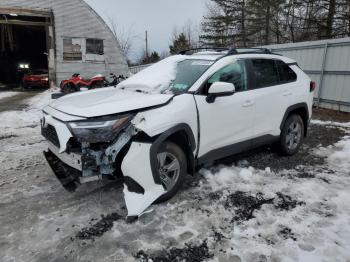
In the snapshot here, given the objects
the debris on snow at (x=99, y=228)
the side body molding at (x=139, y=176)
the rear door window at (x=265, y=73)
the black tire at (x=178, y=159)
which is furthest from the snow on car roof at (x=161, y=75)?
the debris on snow at (x=99, y=228)

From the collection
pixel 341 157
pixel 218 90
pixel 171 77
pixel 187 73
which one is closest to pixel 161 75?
pixel 171 77

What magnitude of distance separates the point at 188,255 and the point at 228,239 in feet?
1.52

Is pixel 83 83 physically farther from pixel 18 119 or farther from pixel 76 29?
pixel 76 29

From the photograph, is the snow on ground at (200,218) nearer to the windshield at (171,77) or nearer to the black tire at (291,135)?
the black tire at (291,135)

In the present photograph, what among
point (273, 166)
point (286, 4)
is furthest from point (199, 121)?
point (286, 4)

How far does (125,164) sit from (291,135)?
353 cm

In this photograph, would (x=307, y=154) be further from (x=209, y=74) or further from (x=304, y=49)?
(x=304, y=49)

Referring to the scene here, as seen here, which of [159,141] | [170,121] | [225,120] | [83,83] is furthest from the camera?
[83,83]

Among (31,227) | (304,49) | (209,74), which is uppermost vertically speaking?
(304,49)

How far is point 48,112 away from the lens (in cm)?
385

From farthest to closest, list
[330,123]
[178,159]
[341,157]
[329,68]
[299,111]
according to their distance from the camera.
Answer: [329,68], [330,123], [299,111], [341,157], [178,159]

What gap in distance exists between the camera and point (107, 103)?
3.45 metres

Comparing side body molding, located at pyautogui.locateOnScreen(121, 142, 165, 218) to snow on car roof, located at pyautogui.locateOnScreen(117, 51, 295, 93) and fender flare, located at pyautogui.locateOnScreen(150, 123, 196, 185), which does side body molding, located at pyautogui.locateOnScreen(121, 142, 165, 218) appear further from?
snow on car roof, located at pyautogui.locateOnScreen(117, 51, 295, 93)

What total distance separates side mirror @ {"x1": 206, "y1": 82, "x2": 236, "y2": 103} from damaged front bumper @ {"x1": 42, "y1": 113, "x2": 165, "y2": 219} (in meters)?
1.09
